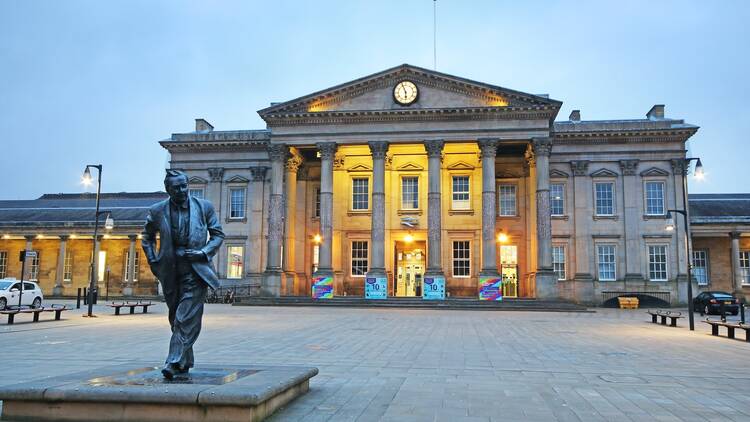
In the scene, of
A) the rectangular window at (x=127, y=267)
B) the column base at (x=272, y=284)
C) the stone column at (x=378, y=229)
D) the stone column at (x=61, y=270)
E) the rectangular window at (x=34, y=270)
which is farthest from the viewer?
the rectangular window at (x=34, y=270)

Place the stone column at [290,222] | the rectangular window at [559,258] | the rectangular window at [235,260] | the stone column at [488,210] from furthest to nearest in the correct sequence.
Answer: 1. the rectangular window at [235,260]
2. the rectangular window at [559,258]
3. the stone column at [290,222]
4. the stone column at [488,210]

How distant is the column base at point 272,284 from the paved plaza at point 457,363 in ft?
49.7

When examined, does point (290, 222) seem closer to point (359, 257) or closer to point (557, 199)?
point (359, 257)

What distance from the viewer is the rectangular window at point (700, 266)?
142 ft

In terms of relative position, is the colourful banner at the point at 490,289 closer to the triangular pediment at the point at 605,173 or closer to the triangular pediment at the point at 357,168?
the triangular pediment at the point at 605,173

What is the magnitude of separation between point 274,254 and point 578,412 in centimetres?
3169

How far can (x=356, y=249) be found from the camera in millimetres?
42469

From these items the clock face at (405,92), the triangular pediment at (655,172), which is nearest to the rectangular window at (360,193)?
the clock face at (405,92)

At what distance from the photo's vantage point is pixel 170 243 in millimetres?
7676

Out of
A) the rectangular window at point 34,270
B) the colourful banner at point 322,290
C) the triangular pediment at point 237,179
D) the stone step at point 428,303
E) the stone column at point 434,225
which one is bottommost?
the stone step at point 428,303

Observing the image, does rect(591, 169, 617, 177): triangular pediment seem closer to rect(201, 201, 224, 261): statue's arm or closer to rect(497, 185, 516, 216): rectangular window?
rect(497, 185, 516, 216): rectangular window

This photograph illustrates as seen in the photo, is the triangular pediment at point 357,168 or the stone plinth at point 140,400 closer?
the stone plinth at point 140,400

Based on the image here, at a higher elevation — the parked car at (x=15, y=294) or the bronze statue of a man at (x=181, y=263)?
the bronze statue of a man at (x=181, y=263)

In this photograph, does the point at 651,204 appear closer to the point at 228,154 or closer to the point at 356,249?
the point at 356,249
